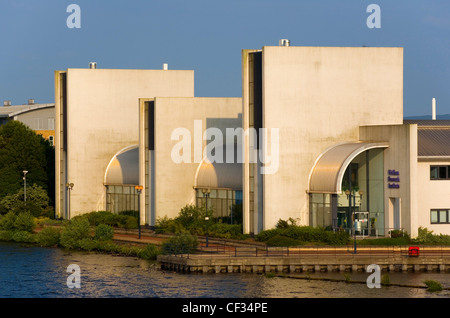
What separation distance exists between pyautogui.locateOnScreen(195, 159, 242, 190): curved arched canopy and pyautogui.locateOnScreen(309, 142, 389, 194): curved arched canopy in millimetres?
9695

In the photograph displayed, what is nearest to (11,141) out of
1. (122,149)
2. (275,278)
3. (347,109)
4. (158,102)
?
(122,149)

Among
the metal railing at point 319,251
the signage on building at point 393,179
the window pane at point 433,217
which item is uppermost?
the signage on building at point 393,179

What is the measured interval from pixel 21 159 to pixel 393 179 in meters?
49.0

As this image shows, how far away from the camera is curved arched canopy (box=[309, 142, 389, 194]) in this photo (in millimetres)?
75625

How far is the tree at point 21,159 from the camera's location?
111 m

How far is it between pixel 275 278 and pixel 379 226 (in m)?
14.7

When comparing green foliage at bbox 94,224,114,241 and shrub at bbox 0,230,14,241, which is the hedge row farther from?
shrub at bbox 0,230,14,241

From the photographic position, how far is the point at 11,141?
112812 mm

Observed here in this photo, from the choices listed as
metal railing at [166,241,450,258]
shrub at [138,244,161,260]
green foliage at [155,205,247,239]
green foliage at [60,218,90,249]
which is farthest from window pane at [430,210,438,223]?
green foliage at [60,218,90,249]

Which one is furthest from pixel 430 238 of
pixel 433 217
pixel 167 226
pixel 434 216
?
pixel 167 226

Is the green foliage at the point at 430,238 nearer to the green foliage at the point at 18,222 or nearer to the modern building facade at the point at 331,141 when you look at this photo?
the modern building facade at the point at 331,141

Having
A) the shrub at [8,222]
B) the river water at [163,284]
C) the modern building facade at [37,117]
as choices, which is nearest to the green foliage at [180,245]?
the river water at [163,284]

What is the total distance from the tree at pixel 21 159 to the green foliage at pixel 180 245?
41.9 meters

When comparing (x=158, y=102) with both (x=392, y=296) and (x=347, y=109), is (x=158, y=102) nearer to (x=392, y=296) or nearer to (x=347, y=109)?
(x=347, y=109)
